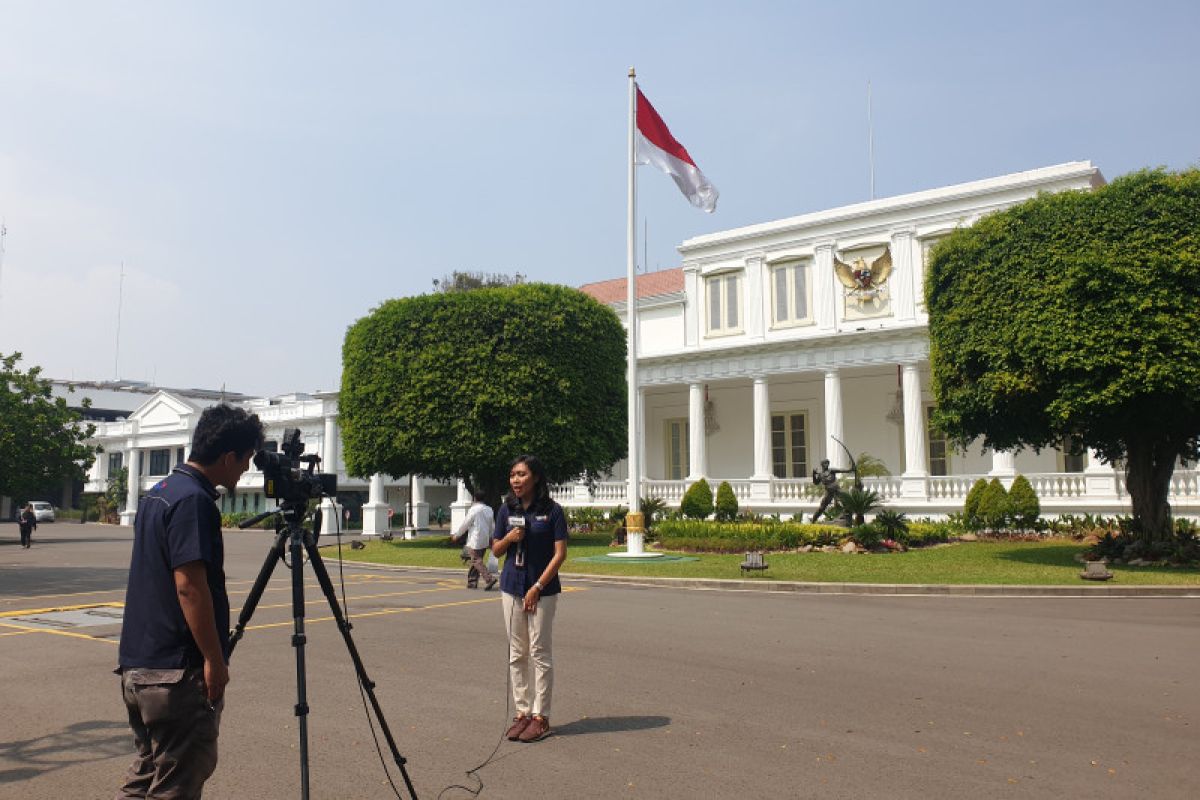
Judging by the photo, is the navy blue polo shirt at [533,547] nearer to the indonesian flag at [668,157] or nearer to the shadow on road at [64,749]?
the shadow on road at [64,749]

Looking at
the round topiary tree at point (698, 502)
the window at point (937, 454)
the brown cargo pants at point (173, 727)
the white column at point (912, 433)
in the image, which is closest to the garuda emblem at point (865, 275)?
the white column at point (912, 433)

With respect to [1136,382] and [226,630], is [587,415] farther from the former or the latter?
[226,630]

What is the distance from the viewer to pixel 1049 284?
1811 centimetres

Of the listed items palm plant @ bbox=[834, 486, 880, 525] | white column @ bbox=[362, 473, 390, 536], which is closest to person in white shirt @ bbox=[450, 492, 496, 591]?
palm plant @ bbox=[834, 486, 880, 525]

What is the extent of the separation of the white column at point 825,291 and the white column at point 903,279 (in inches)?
89.0

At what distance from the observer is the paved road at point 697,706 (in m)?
5.14

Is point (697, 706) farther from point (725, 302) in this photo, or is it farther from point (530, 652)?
point (725, 302)

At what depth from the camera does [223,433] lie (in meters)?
3.60

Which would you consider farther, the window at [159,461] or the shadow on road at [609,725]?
the window at [159,461]

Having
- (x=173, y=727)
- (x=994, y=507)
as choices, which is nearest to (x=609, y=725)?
(x=173, y=727)

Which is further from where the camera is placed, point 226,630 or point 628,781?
point 628,781

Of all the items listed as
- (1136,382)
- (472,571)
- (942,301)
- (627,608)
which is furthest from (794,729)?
(942,301)

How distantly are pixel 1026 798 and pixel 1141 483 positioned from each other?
1715cm

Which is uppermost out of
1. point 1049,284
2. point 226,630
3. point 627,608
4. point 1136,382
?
point 1049,284
